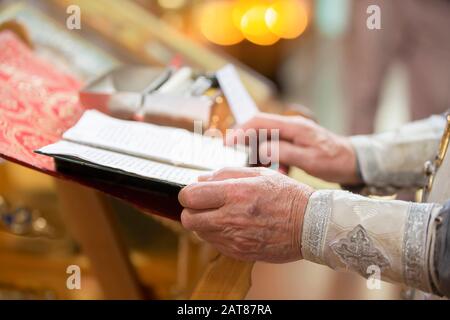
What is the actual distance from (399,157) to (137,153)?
500mm

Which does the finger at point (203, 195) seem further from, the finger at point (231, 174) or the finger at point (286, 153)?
the finger at point (286, 153)

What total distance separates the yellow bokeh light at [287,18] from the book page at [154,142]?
287 cm

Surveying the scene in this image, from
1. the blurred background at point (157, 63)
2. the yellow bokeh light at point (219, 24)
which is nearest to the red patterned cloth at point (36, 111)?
the blurred background at point (157, 63)

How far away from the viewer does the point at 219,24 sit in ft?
12.2

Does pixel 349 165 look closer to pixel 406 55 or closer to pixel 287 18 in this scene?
pixel 406 55

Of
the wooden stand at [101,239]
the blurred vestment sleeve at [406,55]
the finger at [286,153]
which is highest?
the blurred vestment sleeve at [406,55]

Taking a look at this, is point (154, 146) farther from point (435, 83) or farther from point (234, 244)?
point (435, 83)

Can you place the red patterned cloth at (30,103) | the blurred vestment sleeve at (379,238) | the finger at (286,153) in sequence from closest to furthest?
1. the blurred vestment sleeve at (379,238)
2. the red patterned cloth at (30,103)
3. the finger at (286,153)

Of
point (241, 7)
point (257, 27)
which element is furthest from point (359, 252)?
point (257, 27)

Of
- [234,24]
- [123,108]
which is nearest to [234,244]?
[123,108]

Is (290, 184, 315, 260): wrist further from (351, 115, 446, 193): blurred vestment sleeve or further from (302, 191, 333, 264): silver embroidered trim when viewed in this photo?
(351, 115, 446, 193): blurred vestment sleeve

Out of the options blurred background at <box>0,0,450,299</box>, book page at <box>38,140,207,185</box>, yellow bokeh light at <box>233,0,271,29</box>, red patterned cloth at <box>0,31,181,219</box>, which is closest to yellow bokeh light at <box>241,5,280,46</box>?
yellow bokeh light at <box>233,0,271,29</box>

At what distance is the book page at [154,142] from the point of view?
2.75ft

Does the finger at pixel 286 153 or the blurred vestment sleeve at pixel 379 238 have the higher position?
the finger at pixel 286 153
